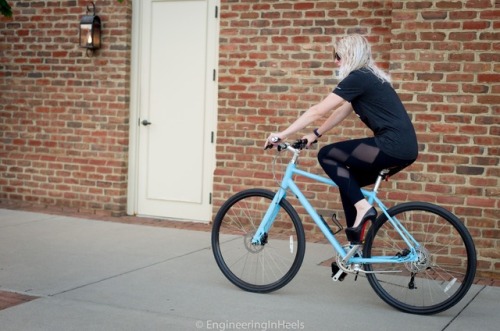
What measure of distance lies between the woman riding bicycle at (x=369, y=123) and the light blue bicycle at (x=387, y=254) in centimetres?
13

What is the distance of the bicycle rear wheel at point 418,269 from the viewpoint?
4.59m

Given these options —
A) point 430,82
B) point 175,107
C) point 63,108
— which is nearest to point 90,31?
point 63,108

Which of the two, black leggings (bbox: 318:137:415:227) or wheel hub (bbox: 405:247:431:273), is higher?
black leggings (bbox: 318:137:415:227)

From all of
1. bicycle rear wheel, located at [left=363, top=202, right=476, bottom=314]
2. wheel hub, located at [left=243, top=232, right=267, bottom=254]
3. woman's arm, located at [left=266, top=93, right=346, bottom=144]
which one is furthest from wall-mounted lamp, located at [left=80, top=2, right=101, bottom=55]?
bicycle rear wheel, located at [left=363, top=202, right=476, bottom=314]

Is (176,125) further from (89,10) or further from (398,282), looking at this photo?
(398,282)

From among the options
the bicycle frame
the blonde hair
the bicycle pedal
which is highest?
the blonde hair

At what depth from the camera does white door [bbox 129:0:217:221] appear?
7.84 m

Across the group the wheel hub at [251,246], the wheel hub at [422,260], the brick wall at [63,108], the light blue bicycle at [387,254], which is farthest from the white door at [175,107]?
the wheel hub at [422,260]

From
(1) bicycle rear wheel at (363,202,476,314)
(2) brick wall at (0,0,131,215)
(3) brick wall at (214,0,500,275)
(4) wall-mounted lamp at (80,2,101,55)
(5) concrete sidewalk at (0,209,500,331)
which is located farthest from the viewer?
(2) brick wall at (0,0,131,215)

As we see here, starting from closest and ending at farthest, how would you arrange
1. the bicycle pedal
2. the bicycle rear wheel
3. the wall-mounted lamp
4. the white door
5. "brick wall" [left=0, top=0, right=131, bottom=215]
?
1. the bicycle rear wheel
2. the bicycle pedal
3. the white door
4. the wall-mounted lamp
5. "brick wall" [left=0, top=0, right=131, bottom=215]

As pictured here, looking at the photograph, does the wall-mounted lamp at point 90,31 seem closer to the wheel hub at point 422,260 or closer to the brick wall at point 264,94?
the brick wall at point 264,94

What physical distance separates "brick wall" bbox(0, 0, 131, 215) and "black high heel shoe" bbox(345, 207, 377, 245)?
4091 mm

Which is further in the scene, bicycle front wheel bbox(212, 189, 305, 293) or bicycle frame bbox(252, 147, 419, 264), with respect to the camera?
bicycle front wheel bbox(212, 189, 305, 293)

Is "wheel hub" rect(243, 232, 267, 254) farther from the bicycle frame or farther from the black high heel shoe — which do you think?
the black high heel shoe
